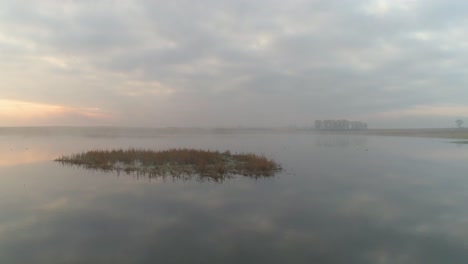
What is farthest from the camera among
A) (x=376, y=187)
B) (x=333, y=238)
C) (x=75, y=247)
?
(x=376, y=187)

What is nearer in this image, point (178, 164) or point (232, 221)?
point (232, 221)

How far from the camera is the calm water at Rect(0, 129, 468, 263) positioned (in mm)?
8484

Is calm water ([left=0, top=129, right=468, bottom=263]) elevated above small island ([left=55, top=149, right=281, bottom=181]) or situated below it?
below

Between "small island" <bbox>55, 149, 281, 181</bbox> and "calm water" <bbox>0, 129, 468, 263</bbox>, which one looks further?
"small island" <bbox>55, 149, 281, 181</bbox>

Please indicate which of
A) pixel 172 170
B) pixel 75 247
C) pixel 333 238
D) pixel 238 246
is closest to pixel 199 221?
pixel 238 246

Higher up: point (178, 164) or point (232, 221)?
point (178, 164)

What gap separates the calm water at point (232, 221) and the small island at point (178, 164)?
2575mm

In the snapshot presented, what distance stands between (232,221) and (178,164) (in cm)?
1562

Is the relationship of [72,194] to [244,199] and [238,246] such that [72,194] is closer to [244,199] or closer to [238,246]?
[244,199]

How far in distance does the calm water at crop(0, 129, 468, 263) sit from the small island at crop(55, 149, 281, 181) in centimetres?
258

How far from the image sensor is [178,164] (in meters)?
26.0

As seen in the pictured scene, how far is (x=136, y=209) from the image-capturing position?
12.8m

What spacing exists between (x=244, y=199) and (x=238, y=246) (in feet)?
18.9

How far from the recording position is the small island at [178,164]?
2228 cm
